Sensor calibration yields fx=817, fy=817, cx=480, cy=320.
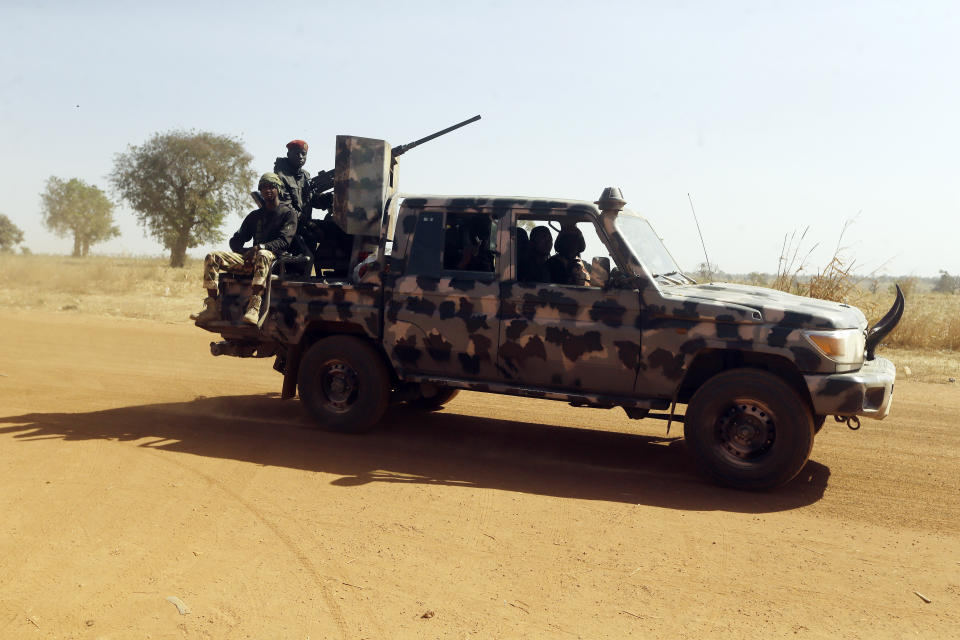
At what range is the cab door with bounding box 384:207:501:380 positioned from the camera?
23.0 ft

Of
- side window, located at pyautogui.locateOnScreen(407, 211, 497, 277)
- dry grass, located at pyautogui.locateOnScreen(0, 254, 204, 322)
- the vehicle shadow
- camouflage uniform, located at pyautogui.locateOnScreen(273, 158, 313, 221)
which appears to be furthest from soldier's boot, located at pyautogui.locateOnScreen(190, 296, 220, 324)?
dry grass, located at pyautogui.locateOnScreen(0, 254, 204, 322)

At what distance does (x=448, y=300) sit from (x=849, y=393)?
3255 mm

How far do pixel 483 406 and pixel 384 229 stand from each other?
8.36 ft

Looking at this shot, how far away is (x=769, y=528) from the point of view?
17.9 ft

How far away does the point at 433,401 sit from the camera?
897 cm

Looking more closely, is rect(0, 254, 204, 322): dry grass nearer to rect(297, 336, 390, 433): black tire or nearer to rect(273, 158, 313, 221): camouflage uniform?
rect(273, 158, 313, 221): camouflage uniform

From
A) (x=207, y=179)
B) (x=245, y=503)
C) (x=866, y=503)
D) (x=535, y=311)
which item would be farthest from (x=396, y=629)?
(x=207, y=179)

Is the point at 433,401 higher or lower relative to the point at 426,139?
lower

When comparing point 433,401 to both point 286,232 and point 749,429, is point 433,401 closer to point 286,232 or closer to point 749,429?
point 286,232

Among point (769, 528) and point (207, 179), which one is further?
point (207, 179)

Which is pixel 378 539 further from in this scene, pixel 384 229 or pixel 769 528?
pixel 384 229

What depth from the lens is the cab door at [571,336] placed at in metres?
6.54

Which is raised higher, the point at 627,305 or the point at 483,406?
the point at 627,305

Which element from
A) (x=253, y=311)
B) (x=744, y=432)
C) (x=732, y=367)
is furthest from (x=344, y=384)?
(x=744, y=432)
